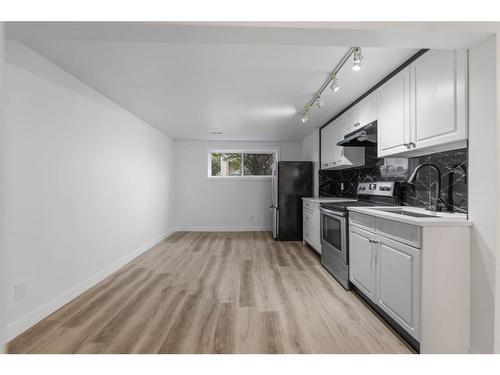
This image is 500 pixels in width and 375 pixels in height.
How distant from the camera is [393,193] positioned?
2645 millimetres

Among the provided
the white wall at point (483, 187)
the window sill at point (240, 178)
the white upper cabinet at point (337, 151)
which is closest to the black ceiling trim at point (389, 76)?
the white upper cabinet at point (337, 151)

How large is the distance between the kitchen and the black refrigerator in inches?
38.0

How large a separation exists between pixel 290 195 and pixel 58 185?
12.5ft

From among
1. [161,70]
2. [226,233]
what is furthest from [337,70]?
[226,233]

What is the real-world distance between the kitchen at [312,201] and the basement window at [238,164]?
2.22 metres

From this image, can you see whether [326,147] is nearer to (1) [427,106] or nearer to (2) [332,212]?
(2) [332,212]

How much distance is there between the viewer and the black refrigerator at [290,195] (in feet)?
16.3

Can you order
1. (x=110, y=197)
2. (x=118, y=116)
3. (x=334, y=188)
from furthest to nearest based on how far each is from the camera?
1. (x=334, y=188)
2. (x=118, y=116)
3. (x=110, y=197)

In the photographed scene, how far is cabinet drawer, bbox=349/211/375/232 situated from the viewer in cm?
210

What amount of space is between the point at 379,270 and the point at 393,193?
1.04 metres

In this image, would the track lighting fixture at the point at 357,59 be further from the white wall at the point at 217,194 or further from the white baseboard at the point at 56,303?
the white wall at the point at 217,194

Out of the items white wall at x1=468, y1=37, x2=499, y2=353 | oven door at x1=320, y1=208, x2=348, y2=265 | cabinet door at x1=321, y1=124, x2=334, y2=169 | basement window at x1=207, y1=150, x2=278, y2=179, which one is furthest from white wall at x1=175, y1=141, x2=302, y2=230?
white wall at x1=468, y1=37, x2=499, y2=353
